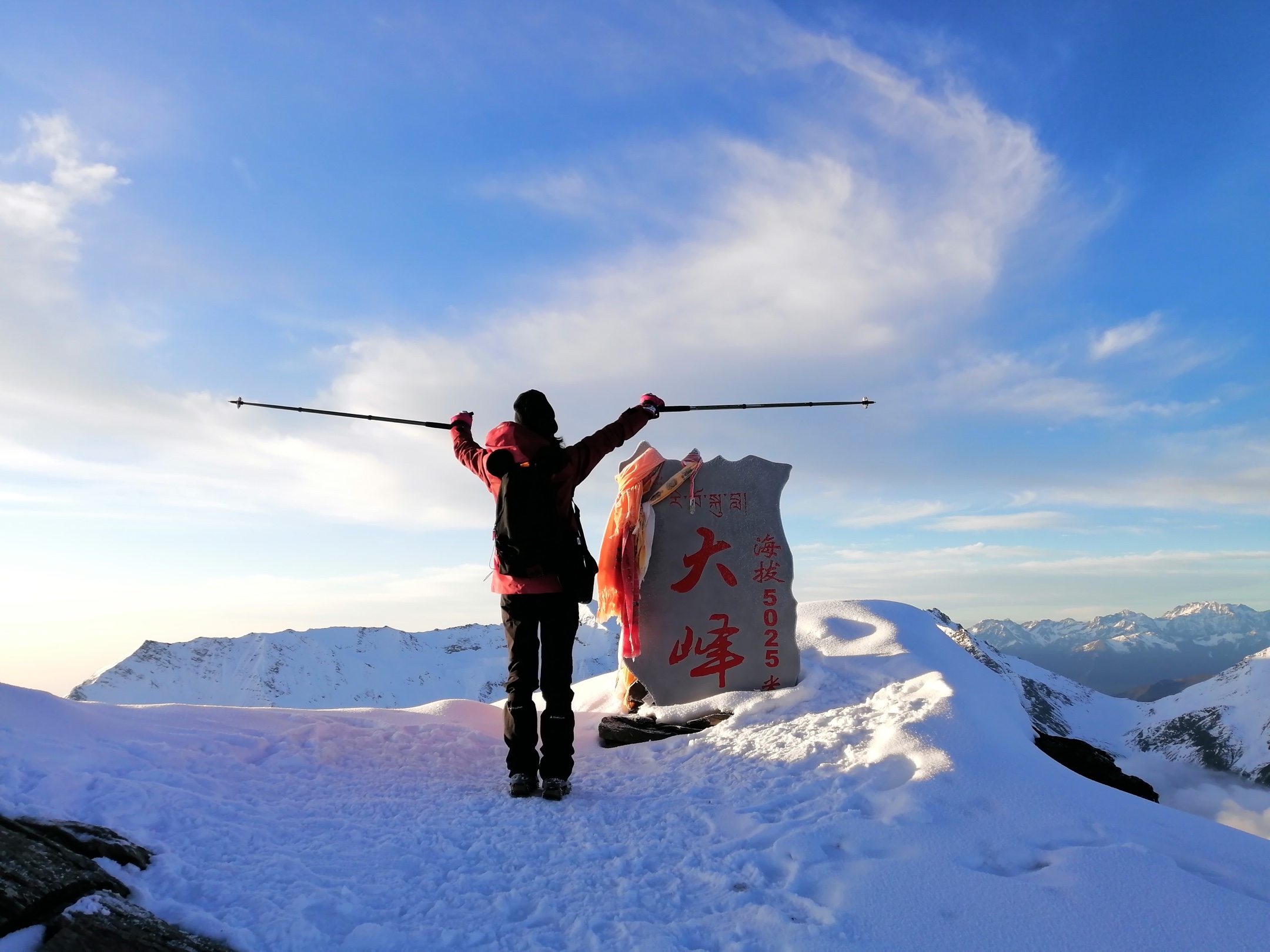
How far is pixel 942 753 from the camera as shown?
455 centimetres

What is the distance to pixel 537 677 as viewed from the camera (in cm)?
511

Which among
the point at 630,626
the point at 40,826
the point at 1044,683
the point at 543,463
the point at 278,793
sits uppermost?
the point at 543,463

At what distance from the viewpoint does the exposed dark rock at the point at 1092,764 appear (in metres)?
5.68

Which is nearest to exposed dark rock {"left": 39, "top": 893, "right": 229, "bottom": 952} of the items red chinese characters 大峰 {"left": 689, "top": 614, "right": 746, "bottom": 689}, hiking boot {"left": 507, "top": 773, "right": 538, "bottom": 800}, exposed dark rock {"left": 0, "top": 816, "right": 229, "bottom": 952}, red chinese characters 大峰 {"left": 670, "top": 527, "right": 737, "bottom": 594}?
exposed dark rock {"left": 0, "top": 816, "right": 229, "bottom": 952}

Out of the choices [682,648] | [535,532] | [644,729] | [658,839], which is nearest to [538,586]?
[535,532]

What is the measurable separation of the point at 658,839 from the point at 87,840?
8.53 feet

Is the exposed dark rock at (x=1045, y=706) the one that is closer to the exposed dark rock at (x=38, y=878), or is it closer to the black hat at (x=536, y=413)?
the black hat at (x=536, y=413)

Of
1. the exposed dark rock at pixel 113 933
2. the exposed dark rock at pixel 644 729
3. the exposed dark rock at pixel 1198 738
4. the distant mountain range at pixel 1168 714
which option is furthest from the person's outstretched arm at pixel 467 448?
the exposed dark rock at pixel 1198 738

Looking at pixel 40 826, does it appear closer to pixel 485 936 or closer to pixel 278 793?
pixel 278 793

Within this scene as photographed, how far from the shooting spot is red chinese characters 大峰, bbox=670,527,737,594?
7129 millimetres

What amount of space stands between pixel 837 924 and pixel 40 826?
3336mm

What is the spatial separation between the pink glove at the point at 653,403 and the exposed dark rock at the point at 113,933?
4236 mm

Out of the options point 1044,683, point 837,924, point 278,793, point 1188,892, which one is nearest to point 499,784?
point 278,793

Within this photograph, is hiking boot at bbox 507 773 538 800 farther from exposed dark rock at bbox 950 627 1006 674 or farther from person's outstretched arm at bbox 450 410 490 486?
exposed dark rock at bbox 950 627 1006 674
